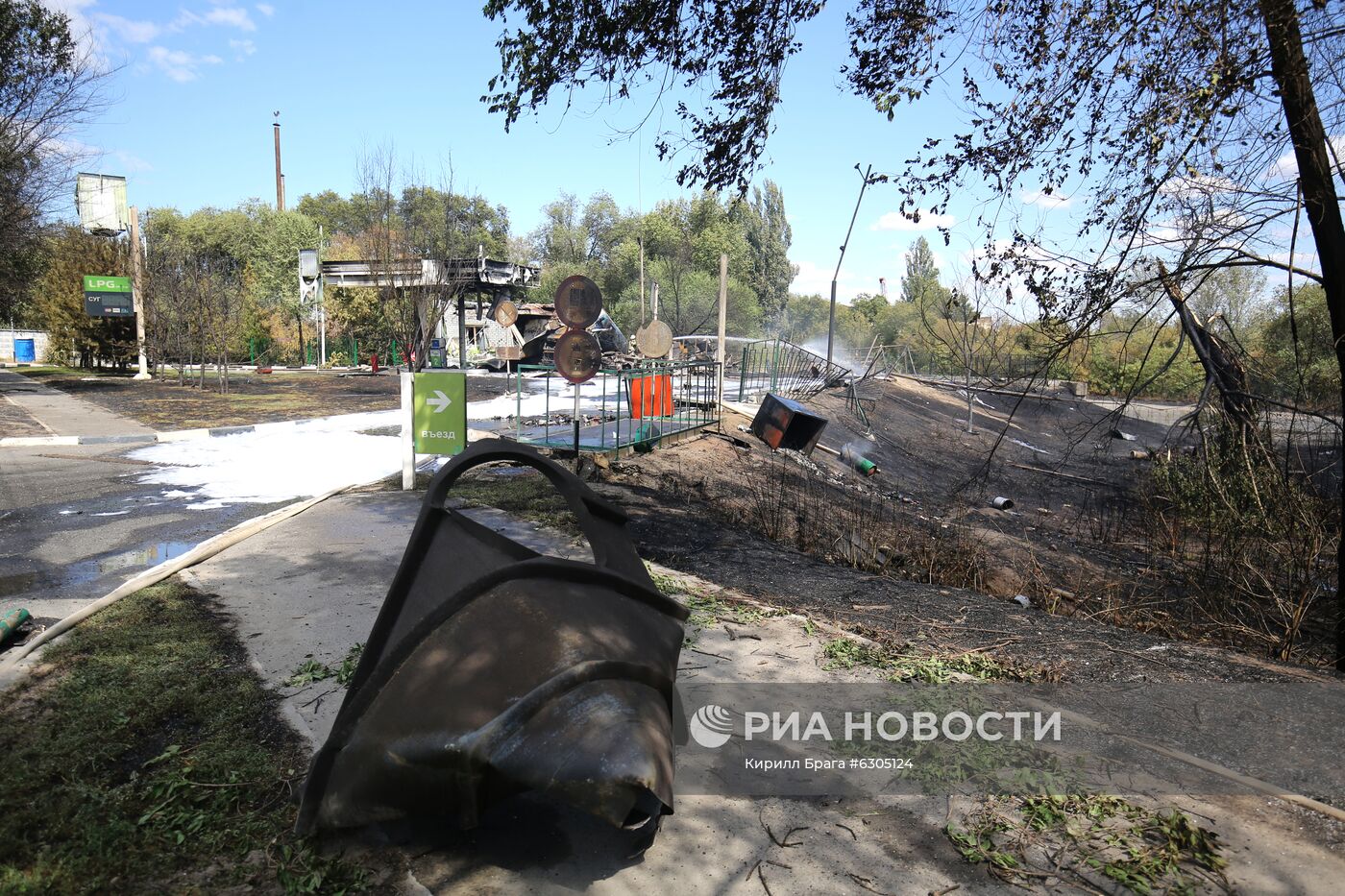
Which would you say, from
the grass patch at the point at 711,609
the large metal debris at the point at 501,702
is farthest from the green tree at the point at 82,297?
the large metal debris at the point at 501,702

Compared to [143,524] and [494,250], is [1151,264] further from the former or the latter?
[494,250]

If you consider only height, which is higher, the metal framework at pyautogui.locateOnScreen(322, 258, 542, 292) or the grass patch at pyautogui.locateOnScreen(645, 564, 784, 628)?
the metal framework at pyautogui.locateOnScreen(322, 258, 542, 292)

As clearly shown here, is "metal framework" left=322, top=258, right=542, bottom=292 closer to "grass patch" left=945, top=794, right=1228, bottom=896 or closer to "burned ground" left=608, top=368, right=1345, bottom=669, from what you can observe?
"burned ground" left=608, top=368, right=1345, bottom=669

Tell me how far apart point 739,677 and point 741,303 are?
46.5 m

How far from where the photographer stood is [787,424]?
1460 centimetres

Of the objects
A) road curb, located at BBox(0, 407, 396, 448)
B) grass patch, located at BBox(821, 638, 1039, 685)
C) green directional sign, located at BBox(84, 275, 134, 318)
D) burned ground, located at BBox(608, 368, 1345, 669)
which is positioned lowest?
burned ground, located at BBox(608, 368, 1345, 669)

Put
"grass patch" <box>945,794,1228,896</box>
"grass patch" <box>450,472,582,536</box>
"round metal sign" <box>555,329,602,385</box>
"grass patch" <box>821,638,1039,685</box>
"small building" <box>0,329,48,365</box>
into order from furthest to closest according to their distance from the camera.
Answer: "small building" <box>0,329,48,365</box>
"round metal sign" <box>555,329,602,385</box>
"grass patch" <box>450,472,582,536</box>
"grass patch" <box>821,638,1039,685</box>
"grass patch" <box>945,794,1228,896</box>

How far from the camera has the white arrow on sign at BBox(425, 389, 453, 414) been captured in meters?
9.23

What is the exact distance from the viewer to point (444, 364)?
112ft

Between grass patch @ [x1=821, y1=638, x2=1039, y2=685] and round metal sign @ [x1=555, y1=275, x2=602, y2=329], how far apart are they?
23.0 feet

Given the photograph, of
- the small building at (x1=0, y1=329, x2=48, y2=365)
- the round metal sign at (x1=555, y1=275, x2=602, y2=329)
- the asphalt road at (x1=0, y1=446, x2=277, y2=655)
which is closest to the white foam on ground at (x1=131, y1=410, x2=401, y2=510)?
the asphalt road at (x1=0, y1=446, x2=277, y2=655)

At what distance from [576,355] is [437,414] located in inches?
101

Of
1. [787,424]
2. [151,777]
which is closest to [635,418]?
[787,424]

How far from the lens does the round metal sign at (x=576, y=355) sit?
443 inches
